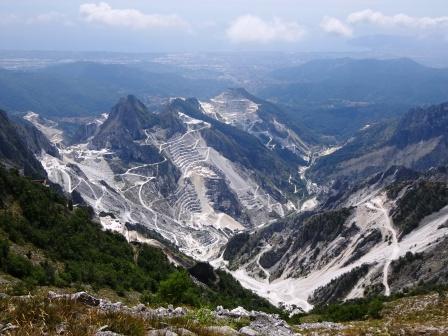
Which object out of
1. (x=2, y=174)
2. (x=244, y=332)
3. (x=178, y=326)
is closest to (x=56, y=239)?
(x=2, y=174)

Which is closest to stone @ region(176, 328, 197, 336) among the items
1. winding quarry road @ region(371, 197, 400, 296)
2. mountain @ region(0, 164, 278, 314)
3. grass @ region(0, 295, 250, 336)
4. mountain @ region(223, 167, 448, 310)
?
grass @ region(0, 295, 250, 336)

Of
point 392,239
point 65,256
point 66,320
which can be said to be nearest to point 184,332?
point 66,320

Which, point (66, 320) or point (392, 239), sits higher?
point (66, 320)

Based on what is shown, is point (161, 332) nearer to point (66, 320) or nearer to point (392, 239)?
point (66, 320)

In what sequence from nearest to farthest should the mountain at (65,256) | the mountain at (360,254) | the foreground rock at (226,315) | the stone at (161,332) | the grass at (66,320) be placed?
1. the grass at (66,320)
2. the stone at (161,332)
3. the foreground rock at (226,315)
4. the mountain at (65,256)
5. the mountain at (360,254)

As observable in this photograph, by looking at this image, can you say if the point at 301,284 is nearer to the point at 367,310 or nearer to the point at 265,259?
the point at 265,259

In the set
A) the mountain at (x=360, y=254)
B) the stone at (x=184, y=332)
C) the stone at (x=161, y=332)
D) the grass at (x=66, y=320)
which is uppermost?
the grass at (x=66, y=320)

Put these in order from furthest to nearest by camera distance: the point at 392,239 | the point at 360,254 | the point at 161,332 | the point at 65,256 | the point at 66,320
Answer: the point at 360,254
the point at 392,239
the point at 65,256
the point at 161,332
the point at 66,320

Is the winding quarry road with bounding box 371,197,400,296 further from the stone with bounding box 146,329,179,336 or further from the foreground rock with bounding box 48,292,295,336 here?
the stone with bounding box 146,329,179,336

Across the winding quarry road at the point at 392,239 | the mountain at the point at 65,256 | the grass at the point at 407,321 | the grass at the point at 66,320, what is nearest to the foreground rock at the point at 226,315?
the grass at the point at 407,321

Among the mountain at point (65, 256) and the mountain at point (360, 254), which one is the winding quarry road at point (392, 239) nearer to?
the mountain at point (360, 254)

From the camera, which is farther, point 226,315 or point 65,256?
point 65,256
